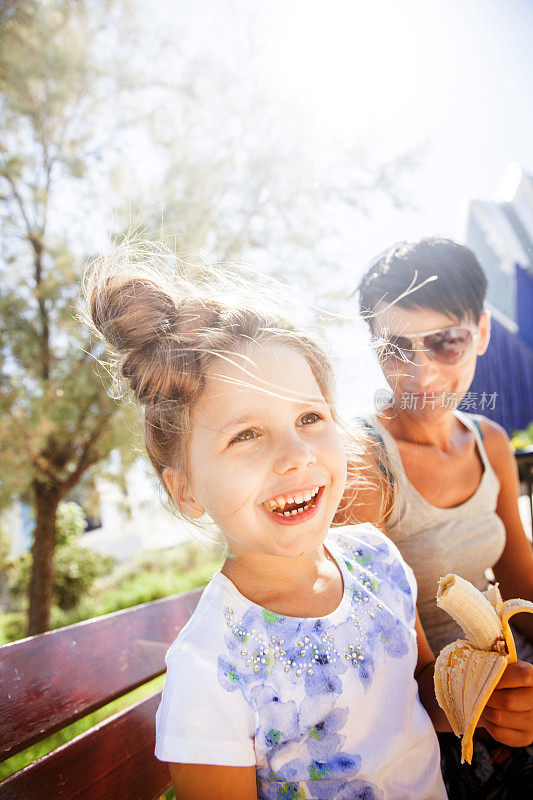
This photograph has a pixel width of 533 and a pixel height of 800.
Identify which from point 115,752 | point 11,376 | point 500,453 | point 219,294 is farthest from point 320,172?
point 115,752

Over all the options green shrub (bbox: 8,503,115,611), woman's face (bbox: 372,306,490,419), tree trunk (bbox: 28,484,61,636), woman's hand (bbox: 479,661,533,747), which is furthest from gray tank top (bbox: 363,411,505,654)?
green shrub (bbox: 8,503,115,611)

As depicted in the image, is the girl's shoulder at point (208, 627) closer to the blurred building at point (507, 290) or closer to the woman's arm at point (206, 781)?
the woman's arm at point (206, 781)

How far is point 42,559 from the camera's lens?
552cm

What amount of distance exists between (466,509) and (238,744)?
809 millimetres

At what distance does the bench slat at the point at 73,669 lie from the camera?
1007mm

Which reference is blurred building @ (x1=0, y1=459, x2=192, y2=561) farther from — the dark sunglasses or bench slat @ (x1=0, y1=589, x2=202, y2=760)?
the dark sunglasses

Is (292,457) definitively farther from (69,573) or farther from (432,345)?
(69,573)

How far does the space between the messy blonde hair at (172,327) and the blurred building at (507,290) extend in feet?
1.60

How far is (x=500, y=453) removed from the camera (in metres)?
1.61

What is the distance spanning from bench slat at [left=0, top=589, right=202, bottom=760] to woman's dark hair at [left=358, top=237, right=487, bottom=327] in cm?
96

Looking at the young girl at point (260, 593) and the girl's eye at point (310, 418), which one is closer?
the young girl at point (260, 593)

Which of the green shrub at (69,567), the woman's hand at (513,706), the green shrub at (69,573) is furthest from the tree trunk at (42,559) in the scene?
the woman's hand at (513,706)

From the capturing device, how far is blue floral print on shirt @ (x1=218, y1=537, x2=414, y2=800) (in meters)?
0.90

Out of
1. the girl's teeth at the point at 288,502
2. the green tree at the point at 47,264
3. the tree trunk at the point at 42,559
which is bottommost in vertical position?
the tree trunk at the point at 42,559
